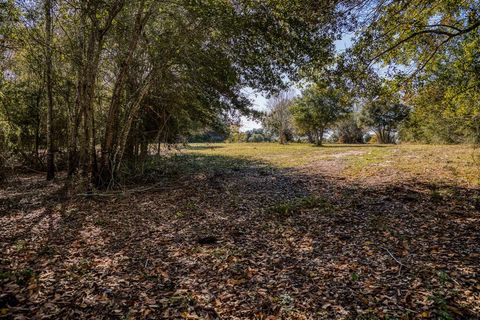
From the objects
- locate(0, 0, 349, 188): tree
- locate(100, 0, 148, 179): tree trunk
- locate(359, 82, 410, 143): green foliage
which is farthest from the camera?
locate(359, 82, 410, 143): green foliage

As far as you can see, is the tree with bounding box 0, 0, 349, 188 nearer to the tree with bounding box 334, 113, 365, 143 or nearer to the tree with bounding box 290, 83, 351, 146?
the tree with bounding box 290, 83, 351, 146

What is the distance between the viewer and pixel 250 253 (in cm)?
502

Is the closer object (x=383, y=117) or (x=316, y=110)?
(x=316, y=110)

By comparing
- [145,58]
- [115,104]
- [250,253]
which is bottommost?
[250,253]

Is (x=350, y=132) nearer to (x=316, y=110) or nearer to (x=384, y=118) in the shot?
(x=384, y=118)

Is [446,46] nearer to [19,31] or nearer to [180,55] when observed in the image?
[180,55]

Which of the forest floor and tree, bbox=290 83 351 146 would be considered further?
tree, bbox=290 83 351 146

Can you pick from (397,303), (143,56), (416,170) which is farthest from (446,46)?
(143,56)

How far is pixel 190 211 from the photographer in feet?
25.2

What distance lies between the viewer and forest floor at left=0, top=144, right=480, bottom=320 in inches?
138

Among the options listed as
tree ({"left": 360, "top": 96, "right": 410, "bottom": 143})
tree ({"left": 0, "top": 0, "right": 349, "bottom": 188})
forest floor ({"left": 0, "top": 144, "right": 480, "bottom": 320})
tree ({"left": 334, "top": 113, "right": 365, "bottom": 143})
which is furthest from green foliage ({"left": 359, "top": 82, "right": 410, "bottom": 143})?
forest floor ({"left": 0, "top": 144, "right": 480, "bottom": 320})

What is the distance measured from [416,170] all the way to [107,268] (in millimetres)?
11526

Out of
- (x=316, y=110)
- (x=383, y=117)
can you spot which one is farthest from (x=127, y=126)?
(x=383, y=117)

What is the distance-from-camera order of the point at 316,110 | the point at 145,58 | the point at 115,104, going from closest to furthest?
the point at 115,104
the point at 145,58
the point at 316,110
